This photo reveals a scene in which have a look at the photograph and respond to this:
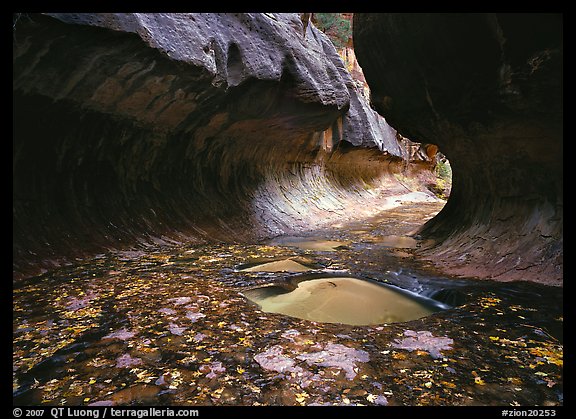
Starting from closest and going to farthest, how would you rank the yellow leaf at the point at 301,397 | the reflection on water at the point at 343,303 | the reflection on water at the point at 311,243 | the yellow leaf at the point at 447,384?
1. the yellow leaf at the point at 301,397
2. the yellow leaf at the point at 447,384
3. the reflection on water at the point at 343,303
4. the reflection on water at the point at 311,243

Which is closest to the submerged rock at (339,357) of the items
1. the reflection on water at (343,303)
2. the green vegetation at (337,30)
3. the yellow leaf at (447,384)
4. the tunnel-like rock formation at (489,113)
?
the yellow leaf at (447,384)

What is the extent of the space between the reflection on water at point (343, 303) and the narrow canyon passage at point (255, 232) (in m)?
0.03

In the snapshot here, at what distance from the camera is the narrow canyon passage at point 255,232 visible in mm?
1903

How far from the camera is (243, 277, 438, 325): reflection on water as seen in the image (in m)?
2.83

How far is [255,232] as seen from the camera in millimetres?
7688

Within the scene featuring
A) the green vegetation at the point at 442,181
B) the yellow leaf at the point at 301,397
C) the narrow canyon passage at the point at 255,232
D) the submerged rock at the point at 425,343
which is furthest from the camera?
the green vegetation at the point at 442,181

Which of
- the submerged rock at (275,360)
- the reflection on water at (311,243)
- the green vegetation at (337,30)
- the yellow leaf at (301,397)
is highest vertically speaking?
the green vegetation at (337,30)

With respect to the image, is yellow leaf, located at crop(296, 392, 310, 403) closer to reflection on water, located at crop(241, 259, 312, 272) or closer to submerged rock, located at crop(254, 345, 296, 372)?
submerged rock, located at crop(254, 345, 296, 372)

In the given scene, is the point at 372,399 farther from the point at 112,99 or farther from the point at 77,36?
the point at 112,99

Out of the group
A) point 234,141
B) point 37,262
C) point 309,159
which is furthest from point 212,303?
point 309,159

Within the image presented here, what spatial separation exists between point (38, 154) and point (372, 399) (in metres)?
4.63

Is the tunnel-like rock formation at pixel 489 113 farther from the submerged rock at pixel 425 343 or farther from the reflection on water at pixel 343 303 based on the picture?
the submerged rock at pixel 425 343

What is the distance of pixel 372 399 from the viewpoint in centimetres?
165
